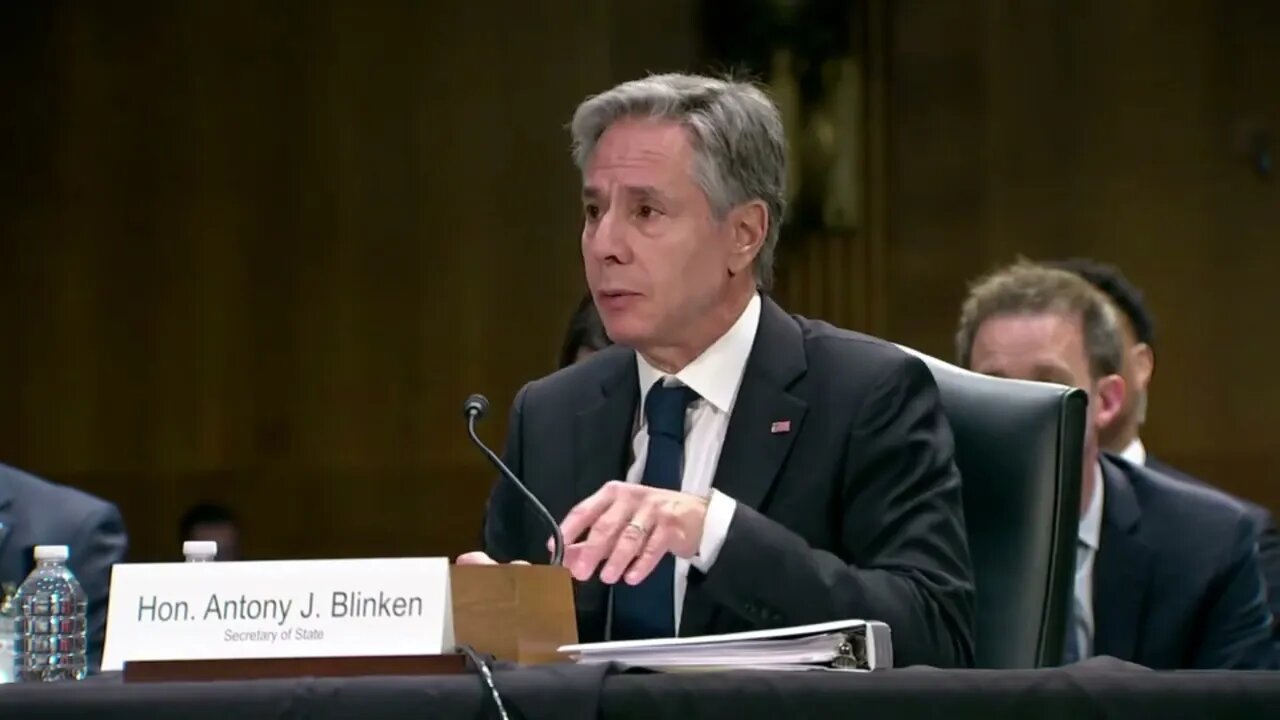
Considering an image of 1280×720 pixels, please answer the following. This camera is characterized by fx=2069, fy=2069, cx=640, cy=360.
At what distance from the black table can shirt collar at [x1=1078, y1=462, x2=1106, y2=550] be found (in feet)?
5.73

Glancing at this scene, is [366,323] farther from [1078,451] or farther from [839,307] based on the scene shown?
[1078,451]

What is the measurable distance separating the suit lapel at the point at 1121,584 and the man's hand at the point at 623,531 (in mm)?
1321

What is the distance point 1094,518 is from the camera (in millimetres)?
3676

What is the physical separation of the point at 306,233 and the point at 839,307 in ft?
5.41

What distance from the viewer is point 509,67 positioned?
632cm

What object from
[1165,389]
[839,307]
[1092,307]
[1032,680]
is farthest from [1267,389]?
[1032,680]

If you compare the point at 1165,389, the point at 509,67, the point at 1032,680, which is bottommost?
the point at 1165,389

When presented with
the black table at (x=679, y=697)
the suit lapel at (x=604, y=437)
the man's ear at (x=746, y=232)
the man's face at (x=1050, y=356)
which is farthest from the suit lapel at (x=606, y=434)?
the black table at (x=679, y=697)

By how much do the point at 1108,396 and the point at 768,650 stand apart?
211 cm

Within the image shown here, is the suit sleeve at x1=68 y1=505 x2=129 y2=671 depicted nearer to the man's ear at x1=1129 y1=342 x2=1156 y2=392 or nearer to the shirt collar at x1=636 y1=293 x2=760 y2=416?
the shirt collar at x1=636 y1=293 x2=760 y2=416

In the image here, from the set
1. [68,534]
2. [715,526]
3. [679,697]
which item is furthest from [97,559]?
[679,697]

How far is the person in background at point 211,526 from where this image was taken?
606 centimetres

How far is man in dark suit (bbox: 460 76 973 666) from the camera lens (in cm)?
284

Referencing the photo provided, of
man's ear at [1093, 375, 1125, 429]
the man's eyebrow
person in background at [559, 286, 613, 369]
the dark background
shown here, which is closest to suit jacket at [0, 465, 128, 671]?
person in background at [559, 286, 613, 369]
